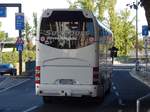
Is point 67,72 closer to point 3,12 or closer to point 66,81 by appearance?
point 66,81

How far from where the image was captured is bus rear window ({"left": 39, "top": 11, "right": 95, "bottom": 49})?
65.3 feet

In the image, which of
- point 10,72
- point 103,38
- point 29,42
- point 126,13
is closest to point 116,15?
point 126,13

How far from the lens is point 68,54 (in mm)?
19750

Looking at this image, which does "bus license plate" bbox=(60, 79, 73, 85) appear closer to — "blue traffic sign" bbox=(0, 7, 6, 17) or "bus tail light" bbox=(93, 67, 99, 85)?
"bus tail light" bbox=(93, 67, 99, 85)

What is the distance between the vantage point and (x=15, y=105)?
20.4 metres

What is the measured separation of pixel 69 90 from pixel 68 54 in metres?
1.28

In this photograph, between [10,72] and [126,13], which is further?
A: [126,13]

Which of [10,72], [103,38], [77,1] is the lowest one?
[10,72]

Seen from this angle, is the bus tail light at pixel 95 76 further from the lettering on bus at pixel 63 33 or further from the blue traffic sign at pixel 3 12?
the blue traffic sign at pixel 3 12

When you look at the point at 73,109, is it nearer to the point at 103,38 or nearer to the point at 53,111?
the point at 53,111

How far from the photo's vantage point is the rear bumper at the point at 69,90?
19.5 m

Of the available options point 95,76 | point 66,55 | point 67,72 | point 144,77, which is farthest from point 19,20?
point 95,76

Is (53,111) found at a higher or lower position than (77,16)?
lower

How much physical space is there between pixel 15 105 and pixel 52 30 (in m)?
3.04
